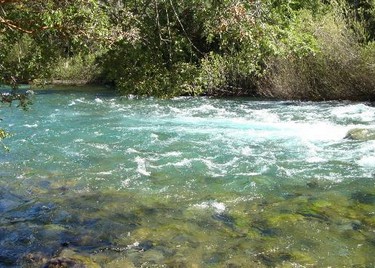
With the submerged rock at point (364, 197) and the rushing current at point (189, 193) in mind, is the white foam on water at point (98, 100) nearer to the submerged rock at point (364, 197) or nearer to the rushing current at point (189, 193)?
the rushing current at point (189, 193)

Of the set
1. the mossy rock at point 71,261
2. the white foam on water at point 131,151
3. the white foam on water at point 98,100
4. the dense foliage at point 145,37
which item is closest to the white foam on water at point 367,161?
the dense foliage at point 145,37

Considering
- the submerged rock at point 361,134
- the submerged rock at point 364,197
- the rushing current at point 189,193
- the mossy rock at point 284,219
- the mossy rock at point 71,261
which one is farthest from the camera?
the submerged rock at point 361,134

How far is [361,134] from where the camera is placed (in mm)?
13664

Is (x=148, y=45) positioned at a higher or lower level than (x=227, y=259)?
higher

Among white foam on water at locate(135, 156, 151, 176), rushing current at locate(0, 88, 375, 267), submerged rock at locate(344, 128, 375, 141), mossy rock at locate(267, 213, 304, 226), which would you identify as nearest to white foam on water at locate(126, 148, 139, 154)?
rushing current at locate(0, 88, 375, 267)

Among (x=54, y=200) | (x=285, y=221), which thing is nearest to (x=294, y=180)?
(x=285, y=221)

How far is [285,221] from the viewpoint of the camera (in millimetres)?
7758

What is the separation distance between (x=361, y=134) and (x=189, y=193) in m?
6.78

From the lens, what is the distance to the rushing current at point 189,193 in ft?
22.0

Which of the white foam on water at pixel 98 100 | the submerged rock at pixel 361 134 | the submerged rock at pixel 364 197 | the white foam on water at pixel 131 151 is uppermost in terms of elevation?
the submerged rock at pixel 361 134

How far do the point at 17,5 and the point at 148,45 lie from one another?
1.56 metres

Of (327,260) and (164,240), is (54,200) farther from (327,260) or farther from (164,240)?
(327,260)

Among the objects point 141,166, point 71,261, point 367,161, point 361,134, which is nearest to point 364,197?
point 367,161

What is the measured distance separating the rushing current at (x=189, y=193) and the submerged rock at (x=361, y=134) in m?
0.30
